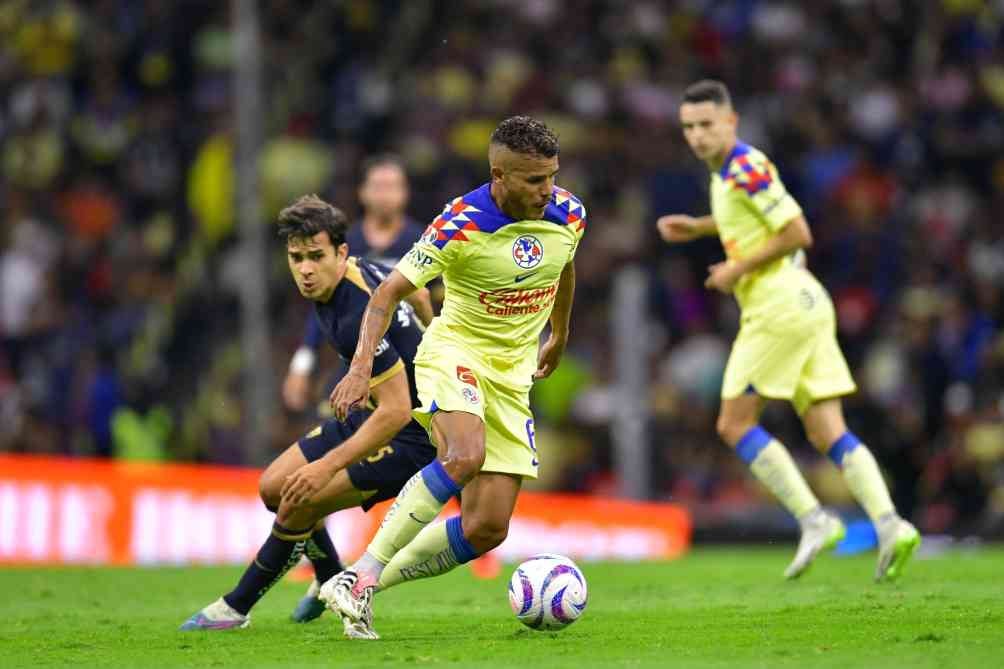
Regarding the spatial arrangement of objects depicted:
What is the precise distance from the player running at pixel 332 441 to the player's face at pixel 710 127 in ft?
7.84

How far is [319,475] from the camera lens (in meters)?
7.25

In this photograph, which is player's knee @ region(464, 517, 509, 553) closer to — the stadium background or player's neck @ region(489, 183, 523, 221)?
player's neck @ region(489, 183, 523, 221)

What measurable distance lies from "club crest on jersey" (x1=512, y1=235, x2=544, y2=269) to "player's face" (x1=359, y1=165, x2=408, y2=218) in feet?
10.1

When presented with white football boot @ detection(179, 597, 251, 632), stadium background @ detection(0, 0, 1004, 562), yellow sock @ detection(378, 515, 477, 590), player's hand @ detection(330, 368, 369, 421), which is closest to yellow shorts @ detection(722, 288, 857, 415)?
yellow sock @ detection(378, 515, 477, 590)

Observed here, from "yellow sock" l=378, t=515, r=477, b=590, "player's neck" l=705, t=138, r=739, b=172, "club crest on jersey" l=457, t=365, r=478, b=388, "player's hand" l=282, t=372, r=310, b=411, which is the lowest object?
"yellow sock" l=378, t=515, r=477, b=590

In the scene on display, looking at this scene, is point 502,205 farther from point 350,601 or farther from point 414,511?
point 350,601

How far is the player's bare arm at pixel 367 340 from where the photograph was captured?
6.75 metres

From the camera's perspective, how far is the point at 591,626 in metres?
7.52

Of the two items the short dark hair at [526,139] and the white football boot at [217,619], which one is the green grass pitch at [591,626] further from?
the short dark hair at [526,139]

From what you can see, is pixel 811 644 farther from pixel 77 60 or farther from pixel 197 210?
pixel 77 60

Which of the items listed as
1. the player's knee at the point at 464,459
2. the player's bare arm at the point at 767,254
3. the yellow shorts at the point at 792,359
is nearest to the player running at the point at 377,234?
the player's bare arm at the point at 767,254

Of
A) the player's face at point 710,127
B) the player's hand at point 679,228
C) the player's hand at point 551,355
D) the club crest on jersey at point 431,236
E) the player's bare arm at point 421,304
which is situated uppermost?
the player's face at point 710,127

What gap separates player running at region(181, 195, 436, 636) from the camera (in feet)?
24.1

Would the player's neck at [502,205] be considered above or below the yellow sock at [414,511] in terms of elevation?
above
